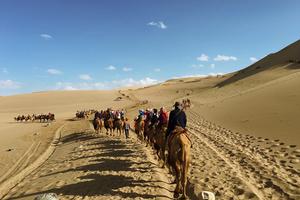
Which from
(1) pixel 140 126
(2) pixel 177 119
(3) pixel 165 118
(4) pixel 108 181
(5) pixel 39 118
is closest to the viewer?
(2) pixel 177 119

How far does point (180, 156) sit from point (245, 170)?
442cm

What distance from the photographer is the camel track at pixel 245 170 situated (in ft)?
39.0

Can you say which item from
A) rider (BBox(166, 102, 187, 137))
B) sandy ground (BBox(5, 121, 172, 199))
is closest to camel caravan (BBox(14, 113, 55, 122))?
sandy ground (BBox(5, 121, 172, 199))

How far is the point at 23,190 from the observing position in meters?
15.1

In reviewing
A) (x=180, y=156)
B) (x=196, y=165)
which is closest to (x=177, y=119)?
(x=180, y=156)

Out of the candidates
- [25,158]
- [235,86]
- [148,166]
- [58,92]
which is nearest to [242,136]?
[148,166]

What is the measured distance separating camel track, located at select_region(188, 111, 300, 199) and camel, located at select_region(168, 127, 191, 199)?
1.23 metres

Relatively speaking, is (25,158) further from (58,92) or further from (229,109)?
(58,92)

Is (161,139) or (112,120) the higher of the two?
(112,120)

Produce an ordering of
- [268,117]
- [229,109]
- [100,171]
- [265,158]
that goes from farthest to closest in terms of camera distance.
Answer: [229,109] → [268,117] → [265,158] → [100,171]

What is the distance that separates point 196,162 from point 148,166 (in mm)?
2036

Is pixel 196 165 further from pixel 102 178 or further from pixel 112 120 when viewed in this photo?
pixel 112 120

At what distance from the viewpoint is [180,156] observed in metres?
11.6

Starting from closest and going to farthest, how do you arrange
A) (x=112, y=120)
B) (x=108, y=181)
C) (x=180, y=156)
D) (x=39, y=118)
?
(x=180, y=156), (x=108, y=181), (x=112, y=120), (x=39, y=118)
